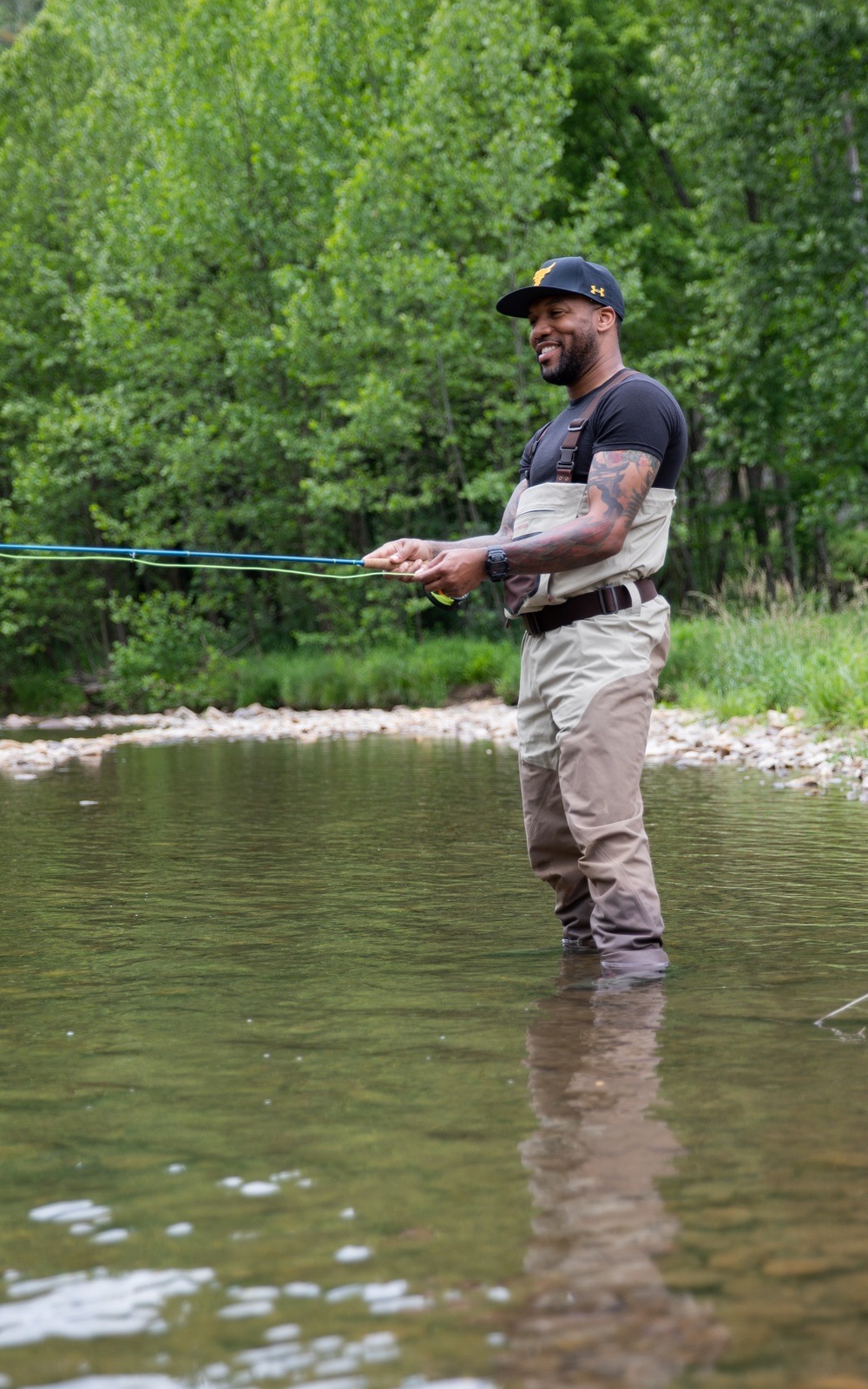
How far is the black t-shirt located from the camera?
3713 mm

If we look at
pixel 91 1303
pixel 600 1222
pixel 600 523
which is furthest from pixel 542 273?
pixel 91 1303

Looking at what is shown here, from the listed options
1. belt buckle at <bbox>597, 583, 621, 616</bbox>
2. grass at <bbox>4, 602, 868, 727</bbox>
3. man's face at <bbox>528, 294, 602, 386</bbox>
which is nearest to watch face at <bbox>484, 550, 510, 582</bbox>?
belt buckle at <bbox>597, 583, 621, 616</bbox>

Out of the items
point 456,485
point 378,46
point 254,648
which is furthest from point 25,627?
point 378,46

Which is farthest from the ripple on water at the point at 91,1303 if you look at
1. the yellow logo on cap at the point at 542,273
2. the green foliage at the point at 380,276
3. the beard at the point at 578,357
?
the green foliage at the point at 380,276

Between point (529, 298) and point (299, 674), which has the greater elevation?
point (529, 298)

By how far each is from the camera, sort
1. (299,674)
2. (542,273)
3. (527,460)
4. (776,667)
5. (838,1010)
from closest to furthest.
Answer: (838,1010)
(542,273)
(527,460)
(776,667)
(299,674)

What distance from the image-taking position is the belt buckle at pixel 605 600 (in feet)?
12.5

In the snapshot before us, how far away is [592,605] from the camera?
151 inches

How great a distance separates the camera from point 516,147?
18.4m

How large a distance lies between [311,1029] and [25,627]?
26.5m

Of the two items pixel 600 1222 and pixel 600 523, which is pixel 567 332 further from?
pixel 600 1222

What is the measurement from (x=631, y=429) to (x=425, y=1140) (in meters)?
2.01

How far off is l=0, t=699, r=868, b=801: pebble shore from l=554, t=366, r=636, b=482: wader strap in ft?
14.1

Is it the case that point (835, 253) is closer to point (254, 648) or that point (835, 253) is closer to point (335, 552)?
Result: point (335, 552)
